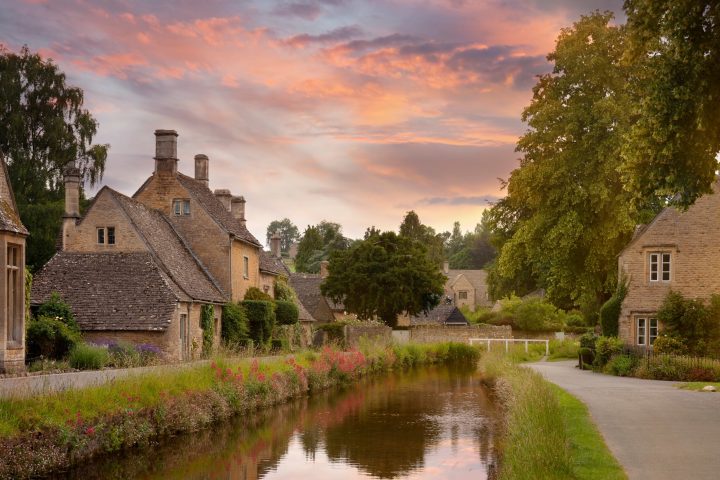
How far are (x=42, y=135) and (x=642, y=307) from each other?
120 ft

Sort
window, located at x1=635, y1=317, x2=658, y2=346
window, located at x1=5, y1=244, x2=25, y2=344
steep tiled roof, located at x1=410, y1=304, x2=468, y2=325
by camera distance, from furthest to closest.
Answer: steep tiled roof, located at x1=410, y1=304, x2=468, y2=325, window, located at x1=635, y1=317, x2=658, y2=346, window, located at x1=5, y1=244, x2=25, y2=344

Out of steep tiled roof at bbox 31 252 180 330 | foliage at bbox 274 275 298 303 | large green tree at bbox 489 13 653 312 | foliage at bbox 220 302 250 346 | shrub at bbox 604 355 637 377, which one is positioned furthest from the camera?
foliage at bbox 274 275 298 303

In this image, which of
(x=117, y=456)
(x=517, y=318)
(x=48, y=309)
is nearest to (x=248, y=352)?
(x=48, y=309)

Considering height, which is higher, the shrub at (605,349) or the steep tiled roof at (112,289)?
the steep tiled roof at (112,289)

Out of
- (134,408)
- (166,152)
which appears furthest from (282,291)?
(134,408)

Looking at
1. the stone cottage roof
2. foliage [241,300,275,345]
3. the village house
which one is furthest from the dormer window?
the stone cottage roof

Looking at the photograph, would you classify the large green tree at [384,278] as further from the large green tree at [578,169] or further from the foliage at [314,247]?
the foliage at [314,247]

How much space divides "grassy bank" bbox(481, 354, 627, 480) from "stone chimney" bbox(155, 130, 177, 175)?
27.3 m

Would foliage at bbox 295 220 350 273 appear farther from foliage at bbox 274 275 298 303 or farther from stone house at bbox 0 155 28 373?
stone house at bbox 0 155 28 373

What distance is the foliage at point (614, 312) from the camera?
4041 centimetres

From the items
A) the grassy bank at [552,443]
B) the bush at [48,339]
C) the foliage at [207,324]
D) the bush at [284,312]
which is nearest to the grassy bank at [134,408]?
the foliage at [207,324]

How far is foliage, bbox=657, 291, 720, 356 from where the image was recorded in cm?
3647

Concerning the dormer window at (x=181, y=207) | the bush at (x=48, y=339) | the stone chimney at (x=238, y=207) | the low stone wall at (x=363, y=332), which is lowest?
the low stone wall at (x=363, y=332)

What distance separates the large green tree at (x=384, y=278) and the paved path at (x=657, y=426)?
3403 centimetres
